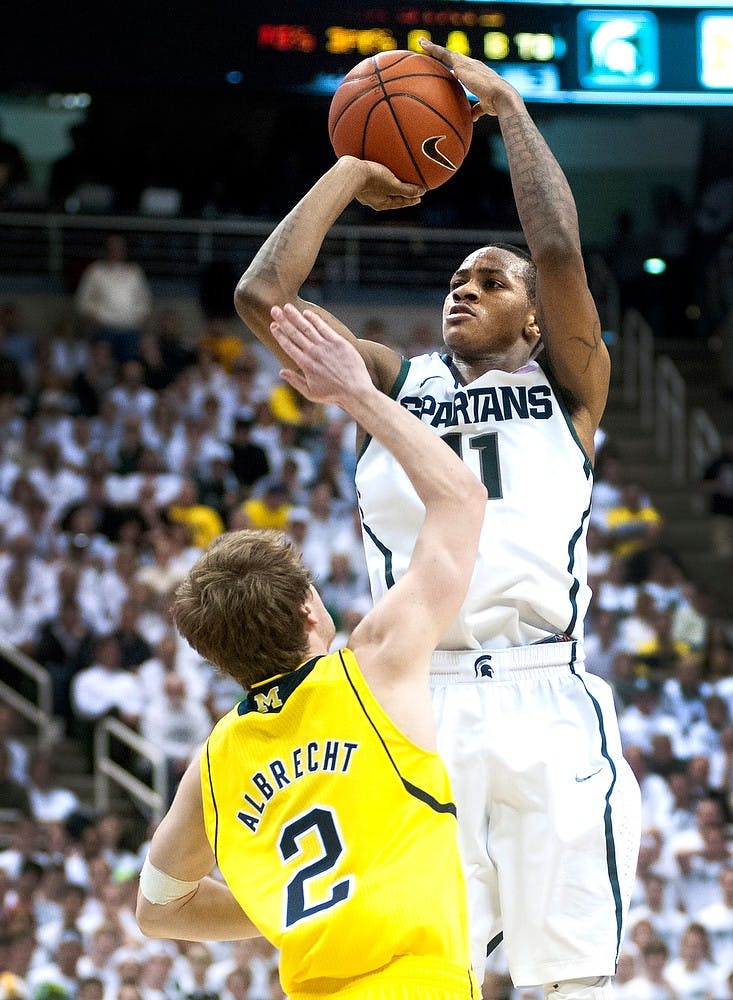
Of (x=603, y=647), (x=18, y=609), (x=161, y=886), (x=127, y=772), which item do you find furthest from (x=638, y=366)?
(x=161, y=886)

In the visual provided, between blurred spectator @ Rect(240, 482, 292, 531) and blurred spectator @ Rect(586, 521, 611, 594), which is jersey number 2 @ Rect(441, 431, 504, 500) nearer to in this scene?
blurred spectator @ Rect(240, 482, 292, 531)

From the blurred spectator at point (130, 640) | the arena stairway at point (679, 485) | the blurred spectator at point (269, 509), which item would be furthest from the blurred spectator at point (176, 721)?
the arena stairway at point (679, 485)

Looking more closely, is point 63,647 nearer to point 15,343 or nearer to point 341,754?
point 15,343

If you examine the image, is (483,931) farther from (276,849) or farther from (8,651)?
(8,651)

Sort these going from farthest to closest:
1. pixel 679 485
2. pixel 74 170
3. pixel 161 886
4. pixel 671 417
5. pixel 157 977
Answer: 1. pixel 74 170
2. pixel 671 417
3. pixel 679 485
4. pixel 157 977
5. pixel 161 886

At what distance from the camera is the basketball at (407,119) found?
381 centimetres

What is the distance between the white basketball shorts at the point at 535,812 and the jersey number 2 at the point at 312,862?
0.81m

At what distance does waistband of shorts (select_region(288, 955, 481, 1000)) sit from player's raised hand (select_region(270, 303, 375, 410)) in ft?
3.18

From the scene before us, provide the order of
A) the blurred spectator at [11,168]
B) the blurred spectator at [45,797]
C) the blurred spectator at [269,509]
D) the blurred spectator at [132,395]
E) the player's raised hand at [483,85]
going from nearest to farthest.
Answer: the player's raised hand at [483,85]
the blurred spectator at [45,797]
the blurred spectator at [269,509]
the blurred spectator at [132,395]
the blurred spectator at [11,168]

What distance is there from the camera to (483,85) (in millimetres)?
3691

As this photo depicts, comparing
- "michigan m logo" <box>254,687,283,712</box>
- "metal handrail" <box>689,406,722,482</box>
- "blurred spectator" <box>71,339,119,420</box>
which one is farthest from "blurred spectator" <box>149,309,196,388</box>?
"michigan m logo" <box>254,687,283,712</box>

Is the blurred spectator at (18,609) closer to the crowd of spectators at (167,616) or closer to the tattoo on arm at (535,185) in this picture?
the crowd of spectators at (167,616)

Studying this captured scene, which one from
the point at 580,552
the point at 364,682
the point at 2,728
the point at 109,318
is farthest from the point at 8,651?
the point at 364,682

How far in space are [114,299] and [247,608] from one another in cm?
1077
